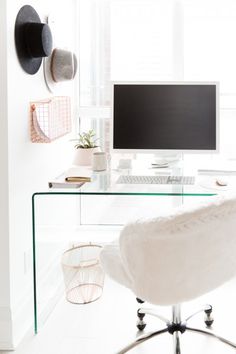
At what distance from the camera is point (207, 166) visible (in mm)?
2748

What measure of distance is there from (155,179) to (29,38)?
3.08 ft

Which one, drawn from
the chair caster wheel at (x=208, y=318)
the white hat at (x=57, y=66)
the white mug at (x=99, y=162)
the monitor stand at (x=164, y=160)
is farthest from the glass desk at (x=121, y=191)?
the white hat at (x=57, y=66)

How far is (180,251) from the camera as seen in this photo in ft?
4.83

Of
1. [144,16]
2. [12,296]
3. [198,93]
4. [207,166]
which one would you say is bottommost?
[12,296]

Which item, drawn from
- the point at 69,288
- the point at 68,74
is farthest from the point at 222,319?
the point at 68,74

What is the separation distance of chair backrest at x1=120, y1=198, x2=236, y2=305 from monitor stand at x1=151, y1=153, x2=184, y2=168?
1.12 metres

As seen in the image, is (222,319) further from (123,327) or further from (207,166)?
(207,166)

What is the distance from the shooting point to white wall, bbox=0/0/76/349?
2006 millimetres

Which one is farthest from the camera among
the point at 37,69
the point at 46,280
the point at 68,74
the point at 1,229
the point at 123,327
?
the point at 68,74

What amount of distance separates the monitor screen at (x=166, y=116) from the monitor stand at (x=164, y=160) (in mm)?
157

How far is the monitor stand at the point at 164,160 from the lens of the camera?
266 cm

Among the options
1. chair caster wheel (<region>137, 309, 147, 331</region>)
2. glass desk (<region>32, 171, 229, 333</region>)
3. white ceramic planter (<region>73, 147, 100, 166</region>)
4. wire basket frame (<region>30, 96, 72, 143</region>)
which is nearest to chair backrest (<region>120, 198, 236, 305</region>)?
glass desk (<region>32, 171, 229, 333</region>)

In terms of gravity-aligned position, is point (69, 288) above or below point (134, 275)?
below

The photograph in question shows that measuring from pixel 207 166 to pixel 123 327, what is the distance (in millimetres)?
1093
